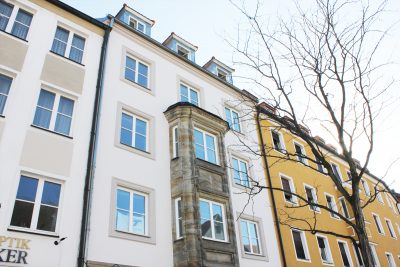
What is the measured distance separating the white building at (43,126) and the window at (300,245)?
12.1 m

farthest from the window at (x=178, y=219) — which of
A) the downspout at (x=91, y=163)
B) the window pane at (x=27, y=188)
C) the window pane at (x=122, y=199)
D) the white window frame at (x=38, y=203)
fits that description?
the window pane at (x=27, y=188)

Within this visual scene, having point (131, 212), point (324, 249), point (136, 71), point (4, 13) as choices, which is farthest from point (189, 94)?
point (324, 249)

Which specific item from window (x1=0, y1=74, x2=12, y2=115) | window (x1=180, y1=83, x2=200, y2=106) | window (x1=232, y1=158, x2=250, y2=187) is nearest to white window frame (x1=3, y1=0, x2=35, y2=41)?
window (x1=0, y1=74, x2=12, y2=115)

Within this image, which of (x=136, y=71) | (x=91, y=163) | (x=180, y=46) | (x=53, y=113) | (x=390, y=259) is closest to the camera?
(x=91, y=163)

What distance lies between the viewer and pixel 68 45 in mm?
14508

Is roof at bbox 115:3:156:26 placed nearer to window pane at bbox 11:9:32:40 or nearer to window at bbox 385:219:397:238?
window pane at bbox 11:9:32:40

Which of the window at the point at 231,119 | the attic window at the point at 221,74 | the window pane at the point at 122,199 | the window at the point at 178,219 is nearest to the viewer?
the window pane at the point at 122,199

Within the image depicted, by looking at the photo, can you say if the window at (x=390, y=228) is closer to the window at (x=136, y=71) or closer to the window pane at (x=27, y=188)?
the window at (x=136, y=71)

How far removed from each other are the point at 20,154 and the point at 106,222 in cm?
330

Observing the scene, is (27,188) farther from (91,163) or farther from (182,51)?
(182,51)

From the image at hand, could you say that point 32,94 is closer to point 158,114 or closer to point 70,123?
point 70,123

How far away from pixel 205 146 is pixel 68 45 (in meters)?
7.08

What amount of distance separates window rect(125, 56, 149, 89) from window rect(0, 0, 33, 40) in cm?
434

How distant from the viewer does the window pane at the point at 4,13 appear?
13.0 m
